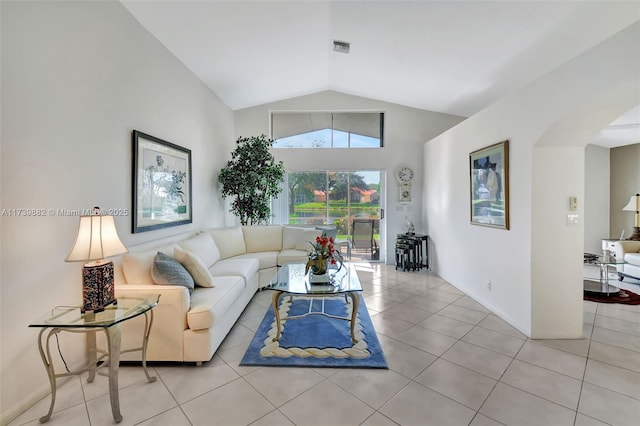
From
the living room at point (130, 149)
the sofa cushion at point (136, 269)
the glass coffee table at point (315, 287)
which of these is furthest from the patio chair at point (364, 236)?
the sofa cushion at point (136, 269)

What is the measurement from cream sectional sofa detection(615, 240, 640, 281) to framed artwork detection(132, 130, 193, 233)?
20.6 feet

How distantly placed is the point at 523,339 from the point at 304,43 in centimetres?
429

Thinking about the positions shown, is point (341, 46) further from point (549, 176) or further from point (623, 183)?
point (623, 183)

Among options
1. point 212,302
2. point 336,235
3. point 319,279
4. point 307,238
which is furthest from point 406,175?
point 212,302

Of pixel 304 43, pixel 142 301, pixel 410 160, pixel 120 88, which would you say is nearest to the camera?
pixel 142 301

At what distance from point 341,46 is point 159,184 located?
3025 mm

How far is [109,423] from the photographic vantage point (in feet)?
5.61

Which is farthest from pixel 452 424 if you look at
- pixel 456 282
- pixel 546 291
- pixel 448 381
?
pixel 456 282

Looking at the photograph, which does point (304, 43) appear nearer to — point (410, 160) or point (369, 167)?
point (369, 167)

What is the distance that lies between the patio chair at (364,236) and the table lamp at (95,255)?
15.0 ft

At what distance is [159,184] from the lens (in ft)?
11.0

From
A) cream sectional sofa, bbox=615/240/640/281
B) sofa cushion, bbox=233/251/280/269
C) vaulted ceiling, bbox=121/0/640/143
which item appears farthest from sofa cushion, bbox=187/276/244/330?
cream sectional sofa, bbox=615/240/640/281

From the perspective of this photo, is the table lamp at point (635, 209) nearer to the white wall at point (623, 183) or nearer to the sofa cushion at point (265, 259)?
the white wall at point (623, 183)

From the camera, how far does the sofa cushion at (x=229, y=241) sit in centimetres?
425
